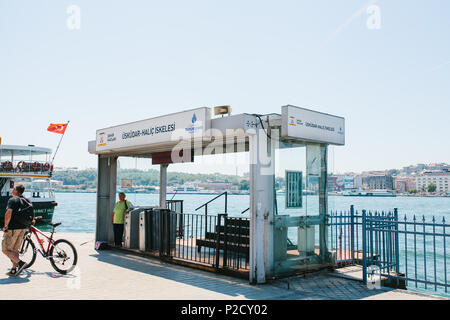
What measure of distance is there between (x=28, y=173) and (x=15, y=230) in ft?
69.7

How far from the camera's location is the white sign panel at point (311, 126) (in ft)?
21.4

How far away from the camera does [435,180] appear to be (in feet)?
388

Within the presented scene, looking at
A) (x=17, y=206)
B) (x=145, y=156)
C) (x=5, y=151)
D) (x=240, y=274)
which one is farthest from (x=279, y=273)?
(x=5, y=151)

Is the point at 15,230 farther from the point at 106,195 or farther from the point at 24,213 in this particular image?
the point at 106,195

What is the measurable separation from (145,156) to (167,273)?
15.5 ft

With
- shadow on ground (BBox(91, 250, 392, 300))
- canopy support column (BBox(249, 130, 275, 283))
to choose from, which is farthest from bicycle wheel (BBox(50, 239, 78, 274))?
canopy support column (BBox(249, 130, 275, 283))

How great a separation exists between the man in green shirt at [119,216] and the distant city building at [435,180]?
12227 centimetres

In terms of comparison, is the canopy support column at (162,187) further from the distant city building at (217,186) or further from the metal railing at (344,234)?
the metal railing at (344,234)

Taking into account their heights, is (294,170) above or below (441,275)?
above

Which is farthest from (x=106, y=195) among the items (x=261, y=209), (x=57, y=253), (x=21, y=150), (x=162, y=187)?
(x=21, y=150)

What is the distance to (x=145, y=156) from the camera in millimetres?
11219
